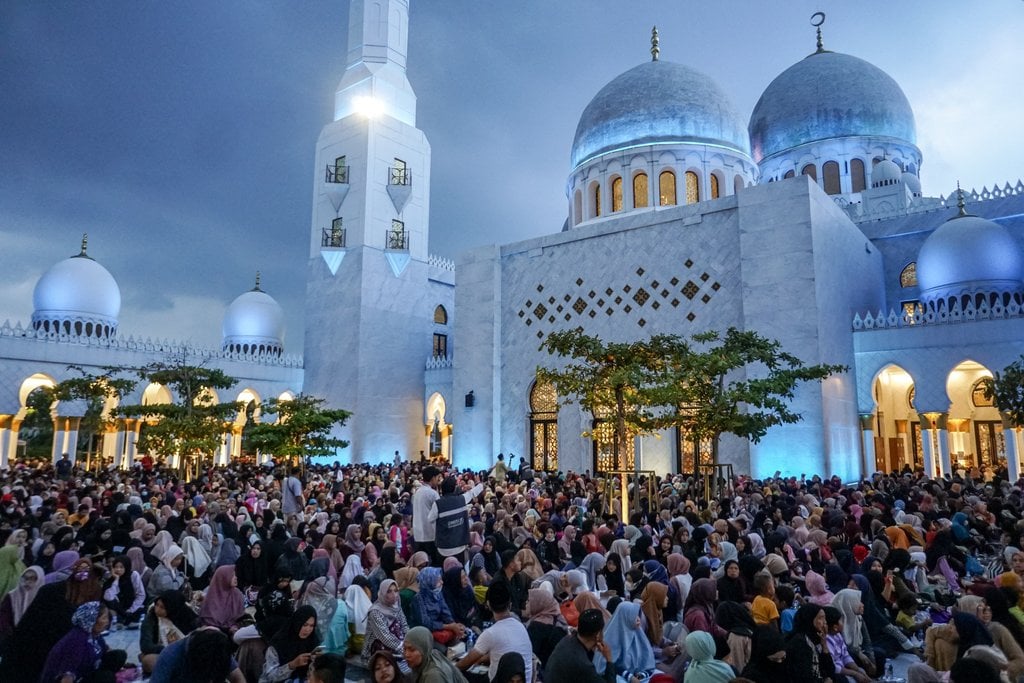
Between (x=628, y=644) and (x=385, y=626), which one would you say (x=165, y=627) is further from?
(x=628, y=644)

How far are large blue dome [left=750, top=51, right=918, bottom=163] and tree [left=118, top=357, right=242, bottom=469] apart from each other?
22955 mm

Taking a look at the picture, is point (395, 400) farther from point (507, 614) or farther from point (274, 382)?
point (507, 614)

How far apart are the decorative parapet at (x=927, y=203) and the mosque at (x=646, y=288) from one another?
107 mm

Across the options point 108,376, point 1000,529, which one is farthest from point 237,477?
point 1000,529

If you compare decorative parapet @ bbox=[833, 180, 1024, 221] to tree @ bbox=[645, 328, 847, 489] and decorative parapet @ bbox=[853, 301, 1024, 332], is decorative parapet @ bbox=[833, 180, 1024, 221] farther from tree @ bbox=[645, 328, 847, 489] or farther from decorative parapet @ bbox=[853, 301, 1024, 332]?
tree @ bbox=[645, 328, 847, 489]

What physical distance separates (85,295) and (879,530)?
26267 millimetres

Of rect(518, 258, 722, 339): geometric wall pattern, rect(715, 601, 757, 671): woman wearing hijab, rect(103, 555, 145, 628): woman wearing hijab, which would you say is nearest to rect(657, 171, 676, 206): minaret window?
rect(518, 258, 722, 339): geometric wall pattern

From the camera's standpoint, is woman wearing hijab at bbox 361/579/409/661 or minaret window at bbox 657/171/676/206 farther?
minaret window at bbox 657/171/676/206

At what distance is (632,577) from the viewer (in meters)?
6.24

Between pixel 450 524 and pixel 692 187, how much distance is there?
18.0 metres

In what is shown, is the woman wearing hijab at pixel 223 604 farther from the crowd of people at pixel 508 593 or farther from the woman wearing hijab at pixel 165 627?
the woman wearing hijab at pixel 165 627

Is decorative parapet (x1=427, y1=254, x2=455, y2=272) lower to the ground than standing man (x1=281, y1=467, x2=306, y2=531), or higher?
higher

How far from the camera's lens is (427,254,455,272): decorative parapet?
27781 millimetres

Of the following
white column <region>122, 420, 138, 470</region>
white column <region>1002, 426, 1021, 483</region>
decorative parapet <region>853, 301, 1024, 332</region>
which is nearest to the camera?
white column <region>1002, 426, 1021, 483</region>
